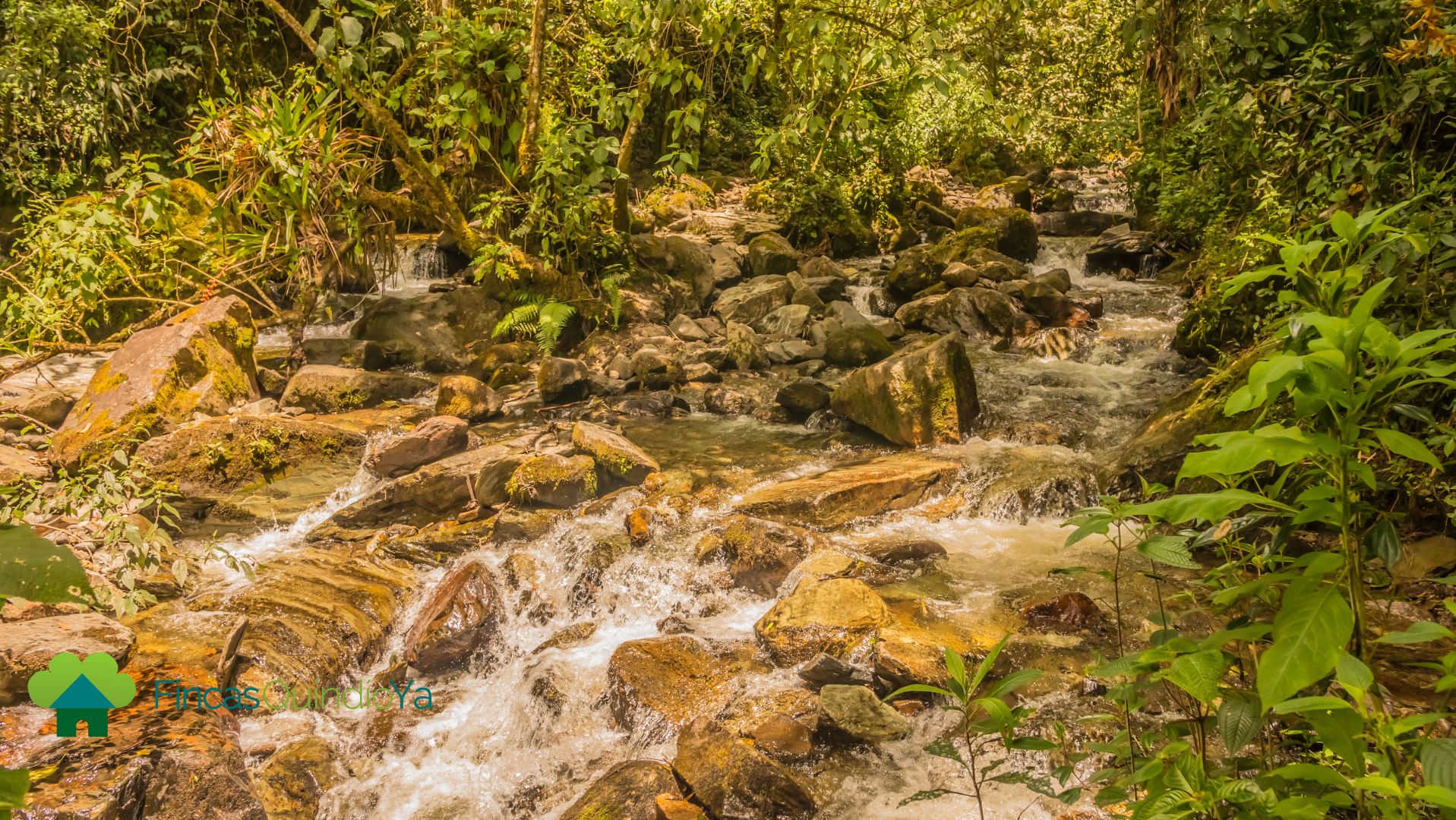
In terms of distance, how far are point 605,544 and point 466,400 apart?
3.19m

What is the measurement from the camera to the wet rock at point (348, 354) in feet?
29.2

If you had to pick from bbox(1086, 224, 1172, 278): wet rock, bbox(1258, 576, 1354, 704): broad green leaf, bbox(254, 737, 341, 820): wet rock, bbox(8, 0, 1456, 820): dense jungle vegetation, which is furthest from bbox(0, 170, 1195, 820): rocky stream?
bbox(1258, 576, 1354, 704): broad green leaf

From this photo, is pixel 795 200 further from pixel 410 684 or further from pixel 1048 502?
pixel 410 684

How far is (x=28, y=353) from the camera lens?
6273 mm

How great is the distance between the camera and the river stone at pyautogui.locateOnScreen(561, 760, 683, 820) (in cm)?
298

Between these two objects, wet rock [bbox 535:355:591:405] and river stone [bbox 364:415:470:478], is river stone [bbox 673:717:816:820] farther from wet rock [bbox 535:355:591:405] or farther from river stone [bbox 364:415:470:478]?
wet rock [bbox 535:355:591:405]

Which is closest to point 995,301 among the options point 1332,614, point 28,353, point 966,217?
point 966,217

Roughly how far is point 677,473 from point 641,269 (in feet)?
17.3

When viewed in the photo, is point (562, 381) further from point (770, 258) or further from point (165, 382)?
point (770, 258)

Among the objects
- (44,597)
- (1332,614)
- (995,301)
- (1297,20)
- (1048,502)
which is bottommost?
(1048,502)

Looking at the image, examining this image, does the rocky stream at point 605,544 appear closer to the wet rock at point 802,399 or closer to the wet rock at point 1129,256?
the wet rock at point 802,399

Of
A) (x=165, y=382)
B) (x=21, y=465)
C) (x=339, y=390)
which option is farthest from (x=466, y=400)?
(x=21, y=465)

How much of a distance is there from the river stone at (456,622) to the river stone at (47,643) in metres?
1.29

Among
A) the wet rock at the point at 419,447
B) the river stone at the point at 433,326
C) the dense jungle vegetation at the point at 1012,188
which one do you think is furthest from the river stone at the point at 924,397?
the river stone at the point at 433,326
